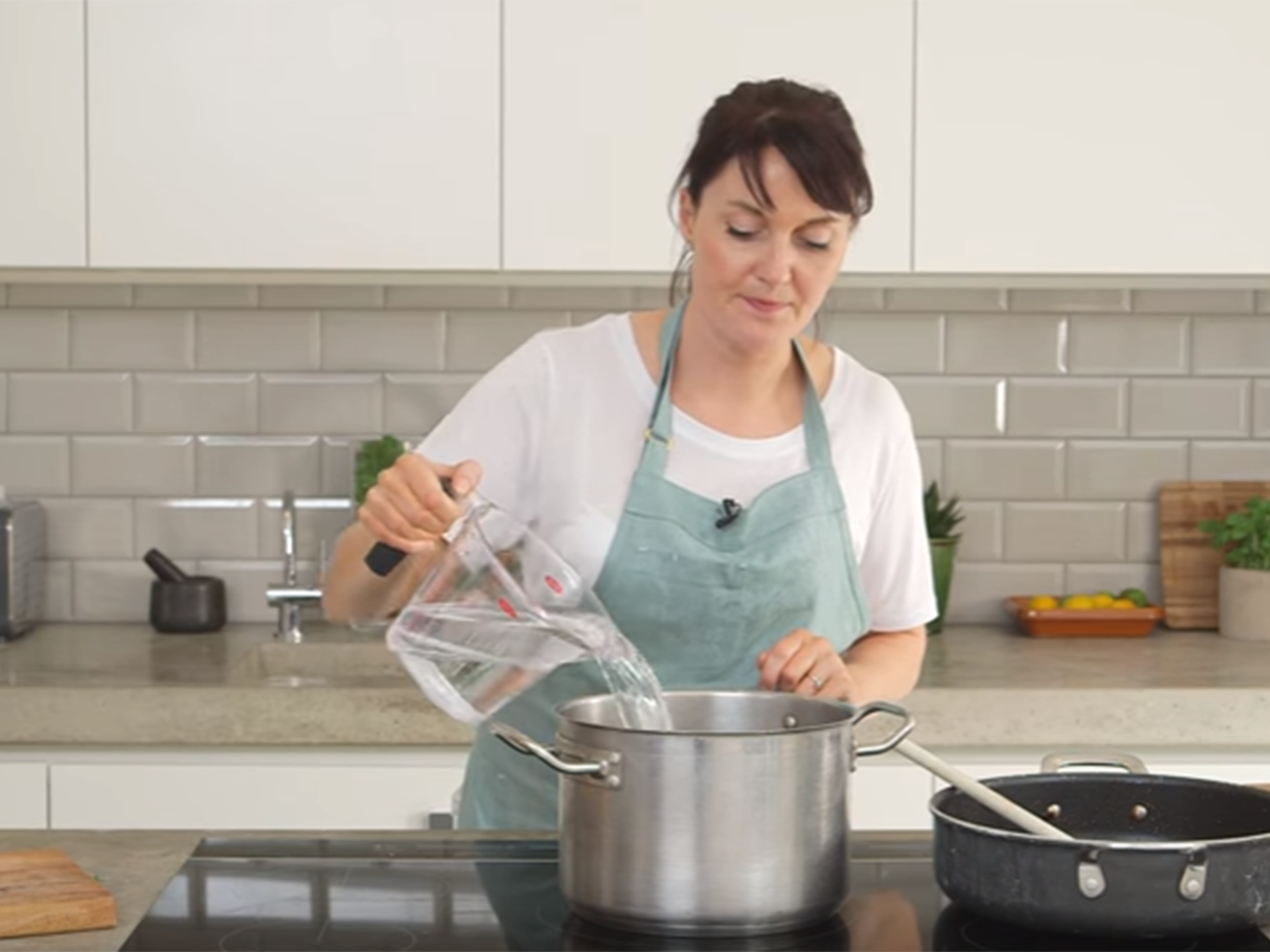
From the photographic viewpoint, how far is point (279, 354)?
132 inches

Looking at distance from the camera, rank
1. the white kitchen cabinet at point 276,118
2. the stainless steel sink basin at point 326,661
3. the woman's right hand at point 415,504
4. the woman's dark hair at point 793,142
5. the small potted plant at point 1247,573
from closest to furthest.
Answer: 1. the woman's right hand at point 415,504
2. the woman's dark hair at point 793,142
3. the white kitchen cabinet at point 276,118
4. the stainless steel sink basin at point 326,661
5. the small potted plant at point 1247,573

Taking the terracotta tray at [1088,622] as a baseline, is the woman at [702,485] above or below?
above

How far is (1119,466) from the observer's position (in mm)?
3441

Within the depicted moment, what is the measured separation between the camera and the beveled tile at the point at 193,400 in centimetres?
336

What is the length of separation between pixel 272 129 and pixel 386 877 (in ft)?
5.42

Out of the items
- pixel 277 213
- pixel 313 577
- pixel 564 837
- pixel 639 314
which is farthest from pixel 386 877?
pixel 313 577

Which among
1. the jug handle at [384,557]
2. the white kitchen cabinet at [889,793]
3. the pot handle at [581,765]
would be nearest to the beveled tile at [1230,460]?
the white kitchen cabinet at [889,793]

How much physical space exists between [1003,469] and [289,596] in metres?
1.25

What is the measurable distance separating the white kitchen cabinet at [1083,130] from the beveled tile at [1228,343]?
452 mm

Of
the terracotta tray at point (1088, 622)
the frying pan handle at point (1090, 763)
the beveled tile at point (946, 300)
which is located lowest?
the terracotta tray at point (1088, 622)

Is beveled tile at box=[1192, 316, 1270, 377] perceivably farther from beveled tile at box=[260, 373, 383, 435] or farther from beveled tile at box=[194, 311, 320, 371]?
beveled tile at box=[194, 311, 320, 371]

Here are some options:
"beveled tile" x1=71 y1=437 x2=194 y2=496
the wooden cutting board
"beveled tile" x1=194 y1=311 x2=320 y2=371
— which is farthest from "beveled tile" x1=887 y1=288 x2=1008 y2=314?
"beveled tile" x1=71 y1=437 x2=194 y2=496

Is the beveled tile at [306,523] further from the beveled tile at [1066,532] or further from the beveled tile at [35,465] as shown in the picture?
the beveled tile at [1066,532]

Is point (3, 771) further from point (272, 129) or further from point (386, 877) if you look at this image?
point (386, 877)
